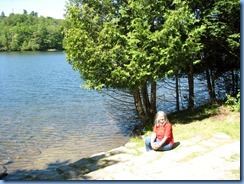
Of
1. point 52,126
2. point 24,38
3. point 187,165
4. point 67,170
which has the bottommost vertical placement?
point 52,126

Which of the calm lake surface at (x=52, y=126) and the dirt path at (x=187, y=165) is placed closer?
the dirt path at (x=187, y=165)

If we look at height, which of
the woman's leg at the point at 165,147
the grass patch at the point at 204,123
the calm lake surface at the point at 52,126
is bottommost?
the calm lake surface at the point at 52,126

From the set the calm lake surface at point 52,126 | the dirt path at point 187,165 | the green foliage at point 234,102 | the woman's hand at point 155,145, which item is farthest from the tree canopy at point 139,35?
the dirt path at point 187,165

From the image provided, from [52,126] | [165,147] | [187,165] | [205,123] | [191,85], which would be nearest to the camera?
[187,165]

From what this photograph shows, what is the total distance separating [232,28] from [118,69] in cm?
388

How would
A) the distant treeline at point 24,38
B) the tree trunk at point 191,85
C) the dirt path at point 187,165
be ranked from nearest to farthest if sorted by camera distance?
the dirt path at point 187,165 → the tree trunk at point 191,85 → the distant treeline at point 24,38

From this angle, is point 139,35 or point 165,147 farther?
point 139,35

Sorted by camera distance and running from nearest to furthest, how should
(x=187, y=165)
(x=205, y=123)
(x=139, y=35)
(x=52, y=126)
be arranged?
1. (x=187, y=165)
2. (x=139, y=35)
3. (x=205, y=123)
4. (x=52, y=126)

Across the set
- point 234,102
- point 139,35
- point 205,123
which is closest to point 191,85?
point 234,102

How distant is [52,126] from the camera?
16.2m

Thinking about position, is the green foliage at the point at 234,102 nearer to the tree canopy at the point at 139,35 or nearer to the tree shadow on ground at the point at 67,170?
the tree canopy at the point at 139,35

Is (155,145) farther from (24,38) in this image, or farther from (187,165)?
(24,38)

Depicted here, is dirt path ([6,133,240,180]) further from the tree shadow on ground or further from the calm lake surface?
the calm lake surface

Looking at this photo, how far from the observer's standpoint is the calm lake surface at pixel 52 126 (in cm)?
1225
